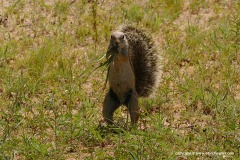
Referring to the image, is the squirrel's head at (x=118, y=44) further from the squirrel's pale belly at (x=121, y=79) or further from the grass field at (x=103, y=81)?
the grass field at (x=103, y=81)

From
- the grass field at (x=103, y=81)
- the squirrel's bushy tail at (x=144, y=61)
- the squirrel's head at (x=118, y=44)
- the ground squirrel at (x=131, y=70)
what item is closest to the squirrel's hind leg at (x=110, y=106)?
the ground squirrel at (x=131, y=70)

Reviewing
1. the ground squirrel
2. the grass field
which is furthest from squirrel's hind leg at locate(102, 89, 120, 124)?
the grass field

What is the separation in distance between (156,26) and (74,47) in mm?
1315

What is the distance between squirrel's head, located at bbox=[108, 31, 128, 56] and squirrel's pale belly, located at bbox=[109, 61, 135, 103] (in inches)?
6.3

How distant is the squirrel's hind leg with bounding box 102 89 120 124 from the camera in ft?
20.7

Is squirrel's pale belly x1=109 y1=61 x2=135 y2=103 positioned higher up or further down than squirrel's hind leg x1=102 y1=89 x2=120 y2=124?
higher up

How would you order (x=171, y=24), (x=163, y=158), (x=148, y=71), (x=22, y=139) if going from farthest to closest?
(x=171, y=24) → (x=148, y=71) → (x=22, y=139) → (x=163, y=158)

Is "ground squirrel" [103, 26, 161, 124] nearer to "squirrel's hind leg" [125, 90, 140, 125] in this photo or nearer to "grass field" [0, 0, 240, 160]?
"squirrel's hind leg" [125, 90, 140, 125]

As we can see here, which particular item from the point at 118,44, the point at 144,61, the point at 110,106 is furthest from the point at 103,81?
the point at 118,44

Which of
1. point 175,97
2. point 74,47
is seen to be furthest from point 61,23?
point 175,97

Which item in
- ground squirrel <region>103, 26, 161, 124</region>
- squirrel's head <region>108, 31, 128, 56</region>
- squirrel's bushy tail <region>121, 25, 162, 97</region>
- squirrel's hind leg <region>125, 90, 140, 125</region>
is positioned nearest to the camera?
squirrel's head <region>108, 31, 128, 56</region>

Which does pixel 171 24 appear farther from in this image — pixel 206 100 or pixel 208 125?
pixel 208 125

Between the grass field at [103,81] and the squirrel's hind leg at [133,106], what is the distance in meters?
0.08

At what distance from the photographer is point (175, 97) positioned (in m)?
7.18
